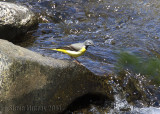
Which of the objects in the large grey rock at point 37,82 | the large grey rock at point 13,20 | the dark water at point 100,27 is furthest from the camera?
the large grey rock at point 13,20

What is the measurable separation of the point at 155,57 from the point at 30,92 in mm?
4777

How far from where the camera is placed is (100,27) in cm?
1134

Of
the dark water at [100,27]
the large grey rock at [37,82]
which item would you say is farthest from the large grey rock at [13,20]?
the large grey rock at [37,82]

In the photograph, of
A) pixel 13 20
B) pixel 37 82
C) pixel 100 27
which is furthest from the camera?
pixel 100 27

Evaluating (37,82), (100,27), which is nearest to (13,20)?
(100,27)

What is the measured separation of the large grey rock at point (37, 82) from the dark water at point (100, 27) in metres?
1.03

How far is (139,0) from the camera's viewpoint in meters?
14.2

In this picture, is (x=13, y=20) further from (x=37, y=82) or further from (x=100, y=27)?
(x=37, y=82)

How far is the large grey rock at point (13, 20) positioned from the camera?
9102mm

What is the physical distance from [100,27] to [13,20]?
343 cm

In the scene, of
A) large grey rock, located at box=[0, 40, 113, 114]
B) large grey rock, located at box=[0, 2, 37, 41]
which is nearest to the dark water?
large grey rock, located at box=[0, 2, 37, 41]

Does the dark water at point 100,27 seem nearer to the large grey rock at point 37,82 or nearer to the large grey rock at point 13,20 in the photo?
the large grey rock at point 13,20

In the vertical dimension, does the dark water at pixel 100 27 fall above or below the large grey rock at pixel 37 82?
above

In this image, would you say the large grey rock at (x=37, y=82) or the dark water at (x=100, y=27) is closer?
the large grey rock at (x=37, y=82)
